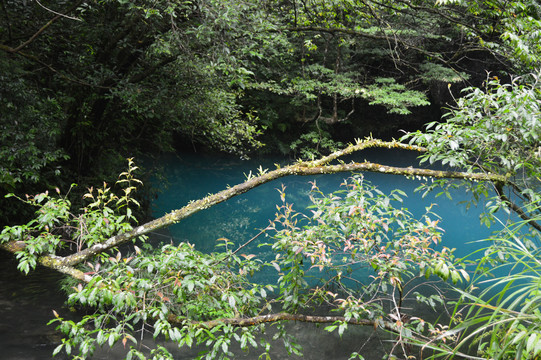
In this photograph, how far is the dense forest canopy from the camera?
189 centimetres

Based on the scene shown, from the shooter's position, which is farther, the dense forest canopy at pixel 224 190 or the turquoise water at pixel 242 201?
the turquoise water at pixel 242 201

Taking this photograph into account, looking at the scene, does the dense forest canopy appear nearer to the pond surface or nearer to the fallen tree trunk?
the fallen tree trunk

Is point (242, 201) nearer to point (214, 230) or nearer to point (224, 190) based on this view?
point (214, 230)

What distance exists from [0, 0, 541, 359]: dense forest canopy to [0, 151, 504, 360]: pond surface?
1.14 ft

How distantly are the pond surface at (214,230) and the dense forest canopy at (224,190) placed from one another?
1.14ft

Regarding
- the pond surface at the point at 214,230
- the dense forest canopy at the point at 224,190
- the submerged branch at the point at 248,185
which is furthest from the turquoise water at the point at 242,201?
the submerged branch at the point at 248,185

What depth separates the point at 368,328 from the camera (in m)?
4.36

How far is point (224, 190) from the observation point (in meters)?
2.45

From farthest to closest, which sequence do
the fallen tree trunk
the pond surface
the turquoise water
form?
the turquoise water → the pond surface → the fallen tree trunk

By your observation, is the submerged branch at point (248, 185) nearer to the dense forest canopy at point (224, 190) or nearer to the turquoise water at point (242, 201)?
the dense forest canopy at point (224, 190)

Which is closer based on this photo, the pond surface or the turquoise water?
the pond surface

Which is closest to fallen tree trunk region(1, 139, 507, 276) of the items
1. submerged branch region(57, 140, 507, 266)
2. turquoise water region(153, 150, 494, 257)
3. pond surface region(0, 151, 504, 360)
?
submerged branch region(57, 140, 507, 266)

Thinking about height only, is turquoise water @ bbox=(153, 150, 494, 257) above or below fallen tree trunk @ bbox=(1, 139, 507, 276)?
below

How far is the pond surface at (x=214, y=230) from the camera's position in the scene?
3408 millimetres
